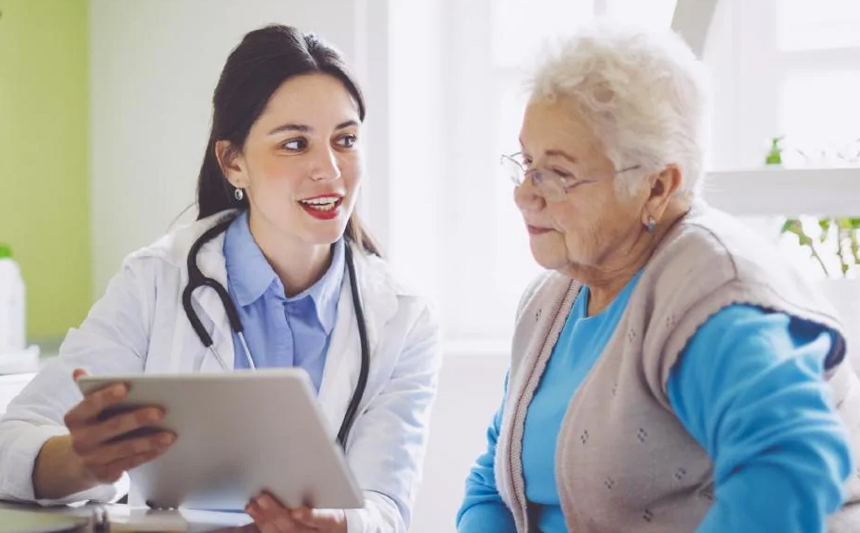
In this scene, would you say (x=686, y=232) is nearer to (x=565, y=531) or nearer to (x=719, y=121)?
(x=565, y=531)

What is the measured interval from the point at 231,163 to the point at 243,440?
742 millimetres

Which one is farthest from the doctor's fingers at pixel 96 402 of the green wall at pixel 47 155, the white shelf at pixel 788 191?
the green wall at pixel 47 155

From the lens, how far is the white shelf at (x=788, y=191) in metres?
1.35

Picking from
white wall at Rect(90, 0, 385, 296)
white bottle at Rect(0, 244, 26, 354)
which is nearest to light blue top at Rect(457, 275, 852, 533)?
white wall at Rect(90, 0, 385, 296)

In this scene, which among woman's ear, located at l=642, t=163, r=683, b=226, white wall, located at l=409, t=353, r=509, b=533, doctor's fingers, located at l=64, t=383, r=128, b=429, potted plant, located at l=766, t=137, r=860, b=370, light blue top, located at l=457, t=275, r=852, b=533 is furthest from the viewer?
white wall, located at l=409, t=353, r=509, b=533

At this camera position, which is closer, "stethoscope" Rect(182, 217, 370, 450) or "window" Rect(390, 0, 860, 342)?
"stethoscope" Rect(182, 217, 370, 450)

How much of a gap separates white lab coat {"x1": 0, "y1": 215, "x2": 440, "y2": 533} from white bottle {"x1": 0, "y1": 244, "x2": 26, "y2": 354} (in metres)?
0.90

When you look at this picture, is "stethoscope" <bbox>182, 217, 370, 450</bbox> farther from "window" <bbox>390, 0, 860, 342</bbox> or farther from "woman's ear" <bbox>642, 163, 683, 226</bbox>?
"window" <bbox>390, 0, 860, 342</bbox>

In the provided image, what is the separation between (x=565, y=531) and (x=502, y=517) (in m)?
0.17

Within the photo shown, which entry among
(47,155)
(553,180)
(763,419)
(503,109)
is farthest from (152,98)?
(763,419)

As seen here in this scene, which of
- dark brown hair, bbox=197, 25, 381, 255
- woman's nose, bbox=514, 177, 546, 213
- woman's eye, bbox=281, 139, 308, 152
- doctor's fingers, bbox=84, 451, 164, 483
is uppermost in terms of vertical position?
dark brown hair, bbox=197, 25, 381, 255

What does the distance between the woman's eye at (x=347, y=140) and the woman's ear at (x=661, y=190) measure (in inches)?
24.3

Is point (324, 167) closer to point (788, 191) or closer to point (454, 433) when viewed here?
point (788, 191)

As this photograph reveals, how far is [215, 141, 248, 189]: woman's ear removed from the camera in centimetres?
175
